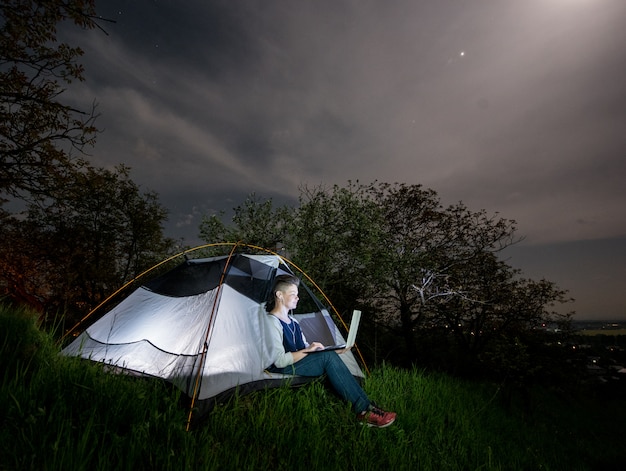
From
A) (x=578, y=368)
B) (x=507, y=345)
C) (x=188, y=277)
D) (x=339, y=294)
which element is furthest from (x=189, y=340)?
(x=578, y=368)

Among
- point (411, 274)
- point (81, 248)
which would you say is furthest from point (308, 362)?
point (81, 248)

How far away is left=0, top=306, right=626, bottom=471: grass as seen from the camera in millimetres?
1880

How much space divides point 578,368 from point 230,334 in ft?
39.2

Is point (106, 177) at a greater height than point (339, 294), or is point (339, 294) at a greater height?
point (106, 177)

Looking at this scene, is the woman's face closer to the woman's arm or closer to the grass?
the woman's arm

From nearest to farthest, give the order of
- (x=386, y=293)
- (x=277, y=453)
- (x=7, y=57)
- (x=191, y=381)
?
(x=277, y=453), (x=191, y=381), (x=7, y=57), (x=386, y=293)

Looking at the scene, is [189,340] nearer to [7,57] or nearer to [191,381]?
[191,381]

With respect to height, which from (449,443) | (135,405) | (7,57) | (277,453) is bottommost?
(449,443)

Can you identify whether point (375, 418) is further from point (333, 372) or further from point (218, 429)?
point (218, 429)

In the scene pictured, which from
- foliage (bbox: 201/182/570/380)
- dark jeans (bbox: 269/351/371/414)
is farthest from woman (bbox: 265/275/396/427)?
foliage (bbox: 201/182/570/380)

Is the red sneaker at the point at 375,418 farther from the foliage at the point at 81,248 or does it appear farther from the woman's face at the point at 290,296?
the foliage at the point at 81,248

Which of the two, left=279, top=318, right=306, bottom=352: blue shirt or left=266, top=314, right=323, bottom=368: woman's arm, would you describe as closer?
left=266, top=314, right=323, bottom=368: woman's arm

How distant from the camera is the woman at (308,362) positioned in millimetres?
3375

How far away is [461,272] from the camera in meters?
11.3
